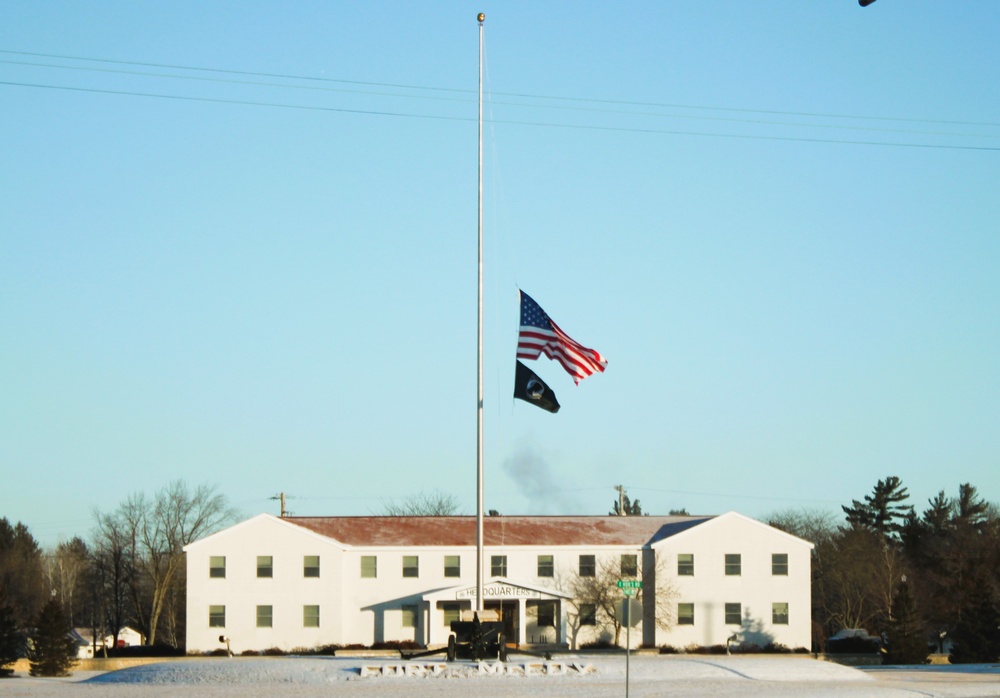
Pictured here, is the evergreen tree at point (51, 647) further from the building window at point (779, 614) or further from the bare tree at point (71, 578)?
the bare tree at point (71, 578)

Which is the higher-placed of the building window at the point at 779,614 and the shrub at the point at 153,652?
the building window at the point at 779,614

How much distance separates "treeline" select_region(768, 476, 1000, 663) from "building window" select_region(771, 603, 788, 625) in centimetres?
401

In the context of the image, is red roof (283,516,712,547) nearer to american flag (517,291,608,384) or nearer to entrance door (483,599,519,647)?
entrance door (483,599,519,647)

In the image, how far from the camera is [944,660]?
59594mm

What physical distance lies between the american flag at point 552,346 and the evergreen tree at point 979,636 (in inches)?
1188

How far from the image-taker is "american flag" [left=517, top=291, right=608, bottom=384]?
34906 mm

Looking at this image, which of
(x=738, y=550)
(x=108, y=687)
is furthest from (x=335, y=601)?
(x=108, y=687)

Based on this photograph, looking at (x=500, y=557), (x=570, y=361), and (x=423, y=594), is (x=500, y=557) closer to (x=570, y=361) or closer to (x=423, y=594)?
(x=423, y=594)

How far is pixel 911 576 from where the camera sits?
90.4 meters

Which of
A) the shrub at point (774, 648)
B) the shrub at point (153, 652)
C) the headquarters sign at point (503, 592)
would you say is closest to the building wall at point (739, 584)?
the shrub at point (774, 648)

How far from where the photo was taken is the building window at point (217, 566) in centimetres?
6206

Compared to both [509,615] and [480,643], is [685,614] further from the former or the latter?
[480,643]

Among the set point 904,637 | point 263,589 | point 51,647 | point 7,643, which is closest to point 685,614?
point 904,637

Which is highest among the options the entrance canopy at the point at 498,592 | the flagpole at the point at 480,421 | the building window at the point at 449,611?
the flagpole at the point at 480,421
